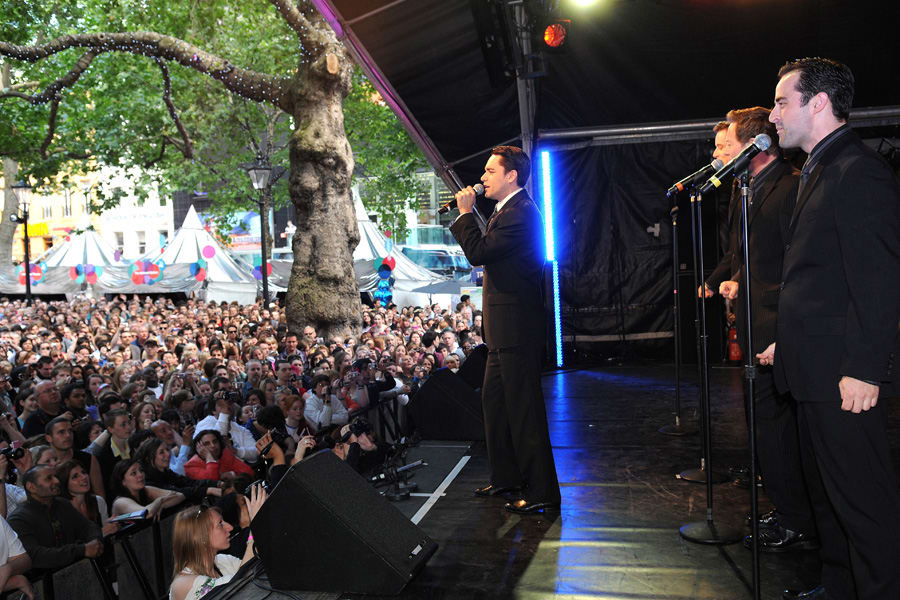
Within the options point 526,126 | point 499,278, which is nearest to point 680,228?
point 526,126

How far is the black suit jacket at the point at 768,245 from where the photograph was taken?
3.05 metres

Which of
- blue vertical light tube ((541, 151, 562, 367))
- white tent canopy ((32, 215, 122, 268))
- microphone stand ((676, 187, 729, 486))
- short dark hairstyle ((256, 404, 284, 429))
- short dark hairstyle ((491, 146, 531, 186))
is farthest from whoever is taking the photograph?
white tent canopy ((32, 215, 122, 268))

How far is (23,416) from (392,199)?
47.1 ft

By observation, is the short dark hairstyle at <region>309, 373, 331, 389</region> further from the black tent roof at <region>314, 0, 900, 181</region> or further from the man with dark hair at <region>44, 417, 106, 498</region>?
the black tent roof at <region>314, 0, 900, 181</region>

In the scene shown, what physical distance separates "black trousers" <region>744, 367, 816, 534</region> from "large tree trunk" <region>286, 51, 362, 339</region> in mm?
8867

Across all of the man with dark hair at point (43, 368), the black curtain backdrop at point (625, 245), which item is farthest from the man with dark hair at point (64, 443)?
the black curtain backdrop at point (625, 245)

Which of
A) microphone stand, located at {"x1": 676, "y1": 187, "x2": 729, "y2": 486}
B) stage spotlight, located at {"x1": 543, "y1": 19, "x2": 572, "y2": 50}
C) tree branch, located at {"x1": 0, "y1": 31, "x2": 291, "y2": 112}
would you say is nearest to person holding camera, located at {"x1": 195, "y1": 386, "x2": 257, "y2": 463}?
microphone stand, located at {"x1": 676, "y1": 187, "x2": 729, "y2": 486}

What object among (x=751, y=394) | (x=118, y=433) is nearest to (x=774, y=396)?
(x=751, y=394)

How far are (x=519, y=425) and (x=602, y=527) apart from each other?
2.02 ft

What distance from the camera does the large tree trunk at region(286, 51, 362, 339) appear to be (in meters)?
11.3

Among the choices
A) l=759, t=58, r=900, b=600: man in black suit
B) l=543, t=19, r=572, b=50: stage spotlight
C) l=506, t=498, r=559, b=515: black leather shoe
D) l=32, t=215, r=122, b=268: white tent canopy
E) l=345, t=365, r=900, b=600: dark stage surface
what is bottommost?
l=345, t=365, r=900, b=600: dark stage surface

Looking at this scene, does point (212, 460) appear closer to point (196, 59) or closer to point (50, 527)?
point (50, 527)

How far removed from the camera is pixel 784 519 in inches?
120

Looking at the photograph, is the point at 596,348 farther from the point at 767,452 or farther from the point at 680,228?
the point at 767,452
